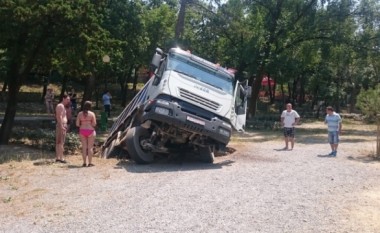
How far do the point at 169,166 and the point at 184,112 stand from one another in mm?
1528

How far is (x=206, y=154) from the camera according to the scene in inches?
528

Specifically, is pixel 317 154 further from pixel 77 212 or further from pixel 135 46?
pixel 135 46

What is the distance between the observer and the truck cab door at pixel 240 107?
13680 millimetres

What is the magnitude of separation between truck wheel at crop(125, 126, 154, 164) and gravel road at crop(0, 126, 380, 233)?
0.31 metres

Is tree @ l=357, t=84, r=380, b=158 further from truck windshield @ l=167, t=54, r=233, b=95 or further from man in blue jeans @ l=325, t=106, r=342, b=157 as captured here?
truck windshield @ l=167, t=54, r=233, b=95

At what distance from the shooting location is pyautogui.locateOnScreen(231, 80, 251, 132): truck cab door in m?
13.7

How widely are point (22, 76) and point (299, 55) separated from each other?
18157mm

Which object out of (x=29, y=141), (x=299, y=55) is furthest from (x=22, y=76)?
(x=299, y=55)

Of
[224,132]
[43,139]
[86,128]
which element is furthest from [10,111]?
[224,132]

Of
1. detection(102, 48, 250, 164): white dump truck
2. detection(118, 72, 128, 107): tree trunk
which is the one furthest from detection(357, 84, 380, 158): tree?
detection(118, 72, 128, 107): tree trunk

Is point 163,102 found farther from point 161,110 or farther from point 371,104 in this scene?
point 371,104

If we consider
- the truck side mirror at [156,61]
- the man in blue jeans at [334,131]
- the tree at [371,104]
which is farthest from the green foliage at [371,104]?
the truck side mirror at [156,61]

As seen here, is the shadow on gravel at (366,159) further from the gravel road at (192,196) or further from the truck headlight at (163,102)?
the truck headlight at (163,102)

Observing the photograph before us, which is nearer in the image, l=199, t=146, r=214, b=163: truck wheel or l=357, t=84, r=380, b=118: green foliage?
l=199, t=146, r=214, b=163: truck wheel
